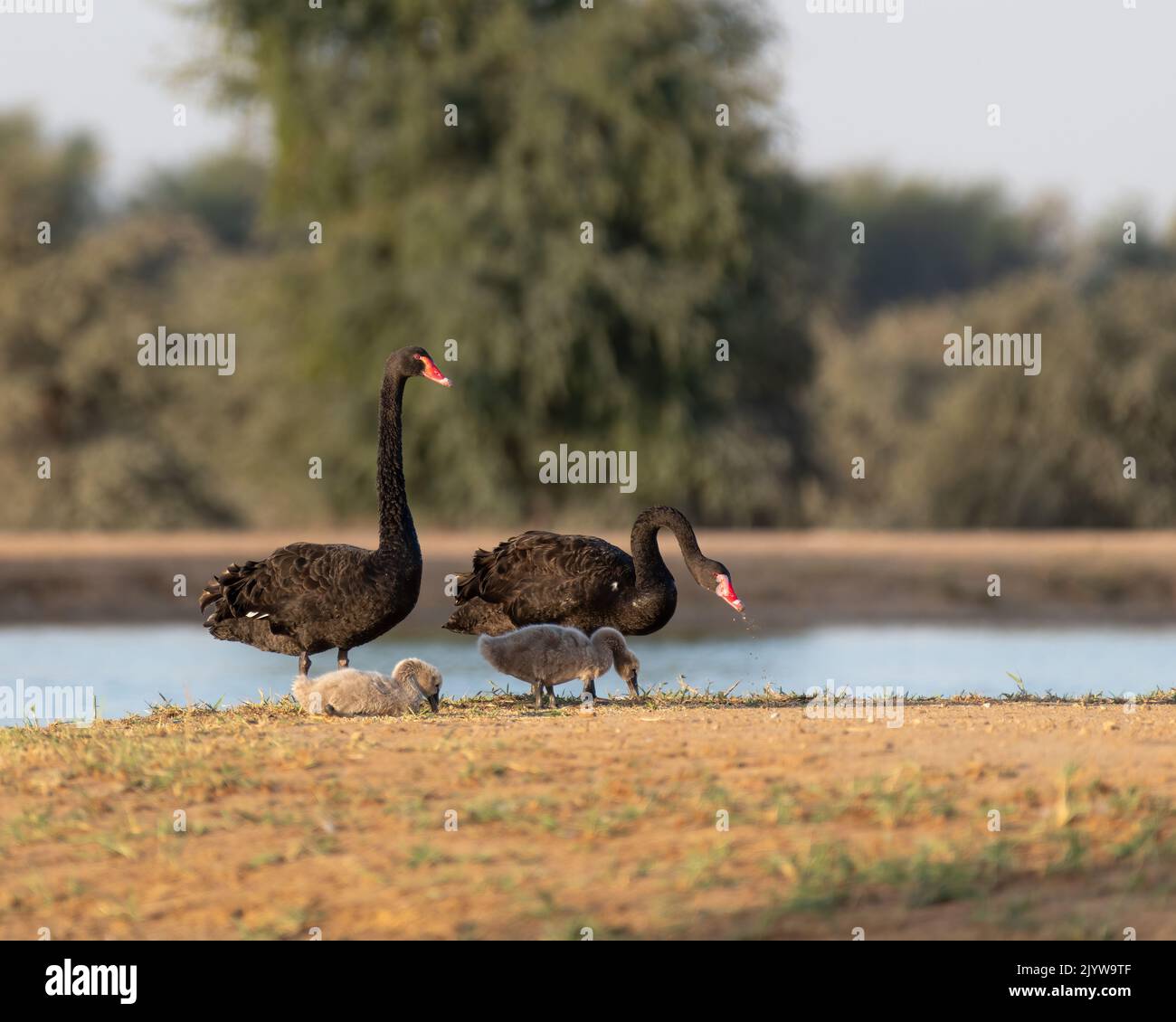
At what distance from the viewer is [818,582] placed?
25.8 metres

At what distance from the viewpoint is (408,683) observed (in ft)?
33.4

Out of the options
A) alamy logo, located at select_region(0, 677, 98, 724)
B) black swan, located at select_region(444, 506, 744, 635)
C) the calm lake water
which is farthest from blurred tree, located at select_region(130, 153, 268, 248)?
black swan, located at select_region(444, 506, 744, 635)

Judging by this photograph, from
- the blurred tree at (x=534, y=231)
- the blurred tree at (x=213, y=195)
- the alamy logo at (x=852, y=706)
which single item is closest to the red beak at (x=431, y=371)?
the alamy logo at (x=852, y=706)

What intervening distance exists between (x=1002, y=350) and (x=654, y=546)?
29.9 m

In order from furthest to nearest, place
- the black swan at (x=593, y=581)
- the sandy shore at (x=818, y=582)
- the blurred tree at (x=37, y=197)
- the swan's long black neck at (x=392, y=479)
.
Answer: the blurred tree at (x=37, y=197), the sandy shore at (x=818, y=582), the black swan at (x=593, y=581), the swan's long black neck at (x=392, y=479)

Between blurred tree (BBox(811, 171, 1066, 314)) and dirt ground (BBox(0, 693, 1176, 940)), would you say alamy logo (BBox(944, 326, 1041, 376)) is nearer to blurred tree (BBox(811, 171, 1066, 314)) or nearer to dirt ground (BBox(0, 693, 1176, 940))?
dirt ground (BBox(0, 693, 1176, 940))

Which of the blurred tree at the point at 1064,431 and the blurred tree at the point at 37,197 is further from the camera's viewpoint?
the blurred tree at the point at 37,197

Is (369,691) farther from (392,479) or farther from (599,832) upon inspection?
(599,832)

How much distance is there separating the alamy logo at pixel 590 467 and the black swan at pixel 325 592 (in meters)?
21.3

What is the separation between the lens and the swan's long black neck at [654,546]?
1130 cm
